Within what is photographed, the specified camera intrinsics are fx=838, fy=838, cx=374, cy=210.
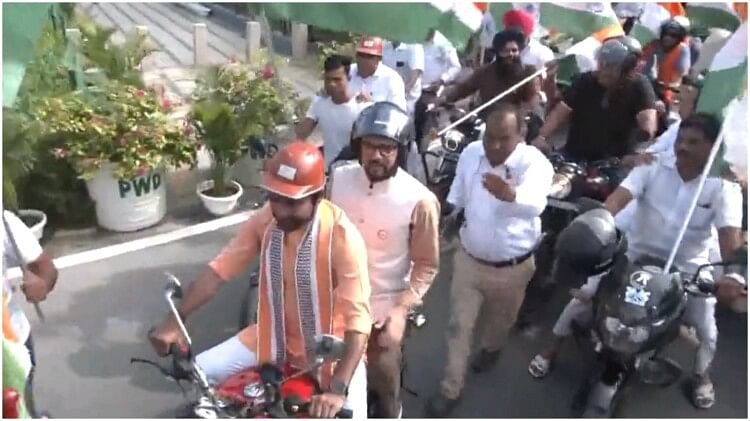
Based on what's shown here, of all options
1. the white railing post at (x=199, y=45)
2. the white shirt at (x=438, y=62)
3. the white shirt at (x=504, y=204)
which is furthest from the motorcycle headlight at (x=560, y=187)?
the white railing post at (x=199, y=45)

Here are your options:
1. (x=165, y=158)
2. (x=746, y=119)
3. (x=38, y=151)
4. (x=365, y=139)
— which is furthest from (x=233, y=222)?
(x=746, y=119)

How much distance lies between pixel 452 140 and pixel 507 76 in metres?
0.77

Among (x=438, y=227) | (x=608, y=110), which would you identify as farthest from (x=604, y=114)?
(x=438, y=227)

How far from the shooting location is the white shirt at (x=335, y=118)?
609cm

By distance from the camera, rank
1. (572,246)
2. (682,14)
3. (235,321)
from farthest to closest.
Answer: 1. (682,14)
2. (235,321)
3. (572,246)

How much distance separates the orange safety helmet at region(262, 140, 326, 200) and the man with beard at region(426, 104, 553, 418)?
1435mm

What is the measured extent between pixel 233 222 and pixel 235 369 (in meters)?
3.93

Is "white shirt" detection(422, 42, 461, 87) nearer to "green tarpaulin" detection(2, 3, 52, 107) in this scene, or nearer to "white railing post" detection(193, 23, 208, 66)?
"green tarpaulin" detection(2, 3, 52, 107)

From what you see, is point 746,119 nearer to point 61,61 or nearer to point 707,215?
point 707,215

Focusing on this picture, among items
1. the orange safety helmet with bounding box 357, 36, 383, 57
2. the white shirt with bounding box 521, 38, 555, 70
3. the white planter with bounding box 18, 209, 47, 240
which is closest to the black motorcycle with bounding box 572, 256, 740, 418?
the orange safety helmet with bounding box 357, 36, 383, 57

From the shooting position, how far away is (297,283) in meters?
3.42

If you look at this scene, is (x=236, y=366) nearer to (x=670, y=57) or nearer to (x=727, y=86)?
(x=727, y=86)

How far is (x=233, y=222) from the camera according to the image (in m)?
7.27

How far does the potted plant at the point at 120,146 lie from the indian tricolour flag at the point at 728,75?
157 inches
